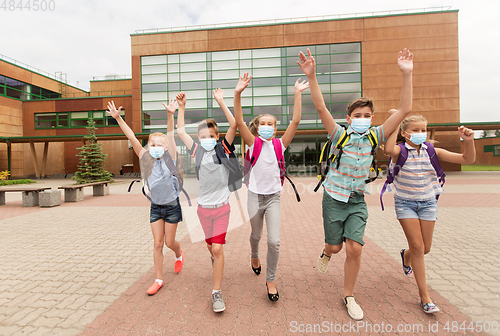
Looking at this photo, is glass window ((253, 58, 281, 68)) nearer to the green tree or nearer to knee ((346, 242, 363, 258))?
the green tree

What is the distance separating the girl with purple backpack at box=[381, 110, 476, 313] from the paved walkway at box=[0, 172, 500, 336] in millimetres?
576

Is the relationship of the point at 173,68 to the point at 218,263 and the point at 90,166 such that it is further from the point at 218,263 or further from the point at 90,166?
the point at 218,263

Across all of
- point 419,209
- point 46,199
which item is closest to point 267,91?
point 46,199

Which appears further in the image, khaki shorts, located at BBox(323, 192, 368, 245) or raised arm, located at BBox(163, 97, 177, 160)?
raised arm, located at BBox(163, 97, 177, 160)

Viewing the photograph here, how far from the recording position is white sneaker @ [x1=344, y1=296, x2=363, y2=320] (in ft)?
7.80

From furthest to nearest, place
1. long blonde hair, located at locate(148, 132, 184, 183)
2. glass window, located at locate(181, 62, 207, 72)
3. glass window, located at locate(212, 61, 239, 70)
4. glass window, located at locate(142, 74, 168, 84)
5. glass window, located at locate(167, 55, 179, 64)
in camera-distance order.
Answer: glass window, located at locate(142, 74, 168, 84) < glass window, located at locate(167, 55, 179, 64) < glass window, located at locate(181, 62, 207, 72) < glass window, located at locate(212, 61, 239, 70) < long blonde hair, located at locate(148, 132, 184, 183)

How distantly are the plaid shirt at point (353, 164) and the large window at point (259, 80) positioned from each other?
21.0 meters

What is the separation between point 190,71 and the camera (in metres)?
24.8

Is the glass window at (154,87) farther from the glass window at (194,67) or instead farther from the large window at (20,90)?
the large window at (20,90)

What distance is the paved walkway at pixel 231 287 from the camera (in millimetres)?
2344

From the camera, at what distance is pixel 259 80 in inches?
944

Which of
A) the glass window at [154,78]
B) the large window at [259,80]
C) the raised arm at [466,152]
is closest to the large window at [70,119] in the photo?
the glass window at [154,78]

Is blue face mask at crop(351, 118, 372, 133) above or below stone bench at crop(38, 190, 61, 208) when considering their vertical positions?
above

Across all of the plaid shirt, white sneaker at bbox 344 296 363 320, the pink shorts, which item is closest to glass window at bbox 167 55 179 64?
the pink shorts
